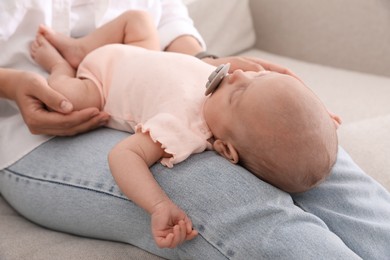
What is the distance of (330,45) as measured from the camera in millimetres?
1867

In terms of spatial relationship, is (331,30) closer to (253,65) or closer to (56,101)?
(253,65)

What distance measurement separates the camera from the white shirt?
3.77ft

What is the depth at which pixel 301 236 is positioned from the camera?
2.72 feet

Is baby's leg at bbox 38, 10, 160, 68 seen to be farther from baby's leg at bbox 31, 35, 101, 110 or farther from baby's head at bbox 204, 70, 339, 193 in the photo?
baby's head at bbox 204, 70, 339, 193

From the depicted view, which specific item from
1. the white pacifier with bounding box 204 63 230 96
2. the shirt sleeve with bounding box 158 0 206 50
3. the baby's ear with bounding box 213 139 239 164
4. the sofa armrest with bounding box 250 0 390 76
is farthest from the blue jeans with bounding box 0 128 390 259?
the sofa armrest with bounding box 250 0 390 76

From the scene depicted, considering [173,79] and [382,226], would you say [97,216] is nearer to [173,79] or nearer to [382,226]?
[173,79]

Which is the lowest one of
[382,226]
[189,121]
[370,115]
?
[370,115]

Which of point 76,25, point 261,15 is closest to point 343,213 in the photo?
point 76,25

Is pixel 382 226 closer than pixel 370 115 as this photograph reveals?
Yes

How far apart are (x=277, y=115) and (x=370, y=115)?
702mm

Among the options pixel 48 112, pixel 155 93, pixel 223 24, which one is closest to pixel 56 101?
pixel 48 112

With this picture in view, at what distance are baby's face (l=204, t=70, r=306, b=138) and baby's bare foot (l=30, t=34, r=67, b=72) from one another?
1.40 ft

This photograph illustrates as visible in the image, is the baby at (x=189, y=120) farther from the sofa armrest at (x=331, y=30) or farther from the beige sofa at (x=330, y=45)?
the sofa armrest at (x=331, y=30)

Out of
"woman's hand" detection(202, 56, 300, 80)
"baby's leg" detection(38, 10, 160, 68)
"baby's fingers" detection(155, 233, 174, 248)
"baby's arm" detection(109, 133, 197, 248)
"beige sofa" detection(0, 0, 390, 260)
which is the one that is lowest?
"beige sofa" detection(0, 0, 390, 260)
